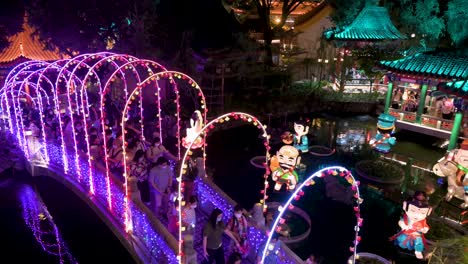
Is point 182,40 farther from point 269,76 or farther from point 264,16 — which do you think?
point 264,16

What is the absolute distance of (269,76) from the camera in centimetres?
2908

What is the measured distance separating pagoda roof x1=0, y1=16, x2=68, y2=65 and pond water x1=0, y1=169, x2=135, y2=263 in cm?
1194

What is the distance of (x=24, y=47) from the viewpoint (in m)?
25.9

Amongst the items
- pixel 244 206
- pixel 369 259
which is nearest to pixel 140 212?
pixel 244 206

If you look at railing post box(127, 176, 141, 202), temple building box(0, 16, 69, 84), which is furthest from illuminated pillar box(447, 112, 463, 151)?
temple building box(0, 16, 69, 84)

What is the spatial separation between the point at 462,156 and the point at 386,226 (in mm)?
3725

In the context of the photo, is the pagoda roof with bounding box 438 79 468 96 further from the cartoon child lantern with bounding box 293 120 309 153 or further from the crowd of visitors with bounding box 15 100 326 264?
the crowd of visitors with bounding box 15 100 326 264

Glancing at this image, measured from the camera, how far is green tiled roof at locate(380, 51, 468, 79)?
17250 millimetres

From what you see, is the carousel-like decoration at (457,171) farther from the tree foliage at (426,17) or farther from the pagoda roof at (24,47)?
the pagoda roof at (24,47)

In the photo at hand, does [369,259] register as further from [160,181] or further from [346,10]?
[346,10]

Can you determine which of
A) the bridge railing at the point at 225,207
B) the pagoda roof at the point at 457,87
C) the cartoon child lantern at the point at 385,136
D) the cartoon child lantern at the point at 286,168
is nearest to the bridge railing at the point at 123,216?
the bridge railing at the point at 225,207

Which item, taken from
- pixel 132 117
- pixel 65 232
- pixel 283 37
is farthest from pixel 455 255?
pixel 283 37

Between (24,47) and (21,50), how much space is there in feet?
0.96

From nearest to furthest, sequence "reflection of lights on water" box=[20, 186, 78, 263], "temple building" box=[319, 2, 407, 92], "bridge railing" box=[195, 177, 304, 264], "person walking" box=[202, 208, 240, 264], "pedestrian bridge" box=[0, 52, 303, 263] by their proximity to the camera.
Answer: "bridge railing" box=[195, 177, 304, 264]
"person walking" box=[202, 208, 240, 264]
"pedestrian bridge" box=[0, 52, 303, 263]
"reflection of lights on water" box=[20, 186, 78, 263]
"temple building" box=[319, 2, 407, 92]
